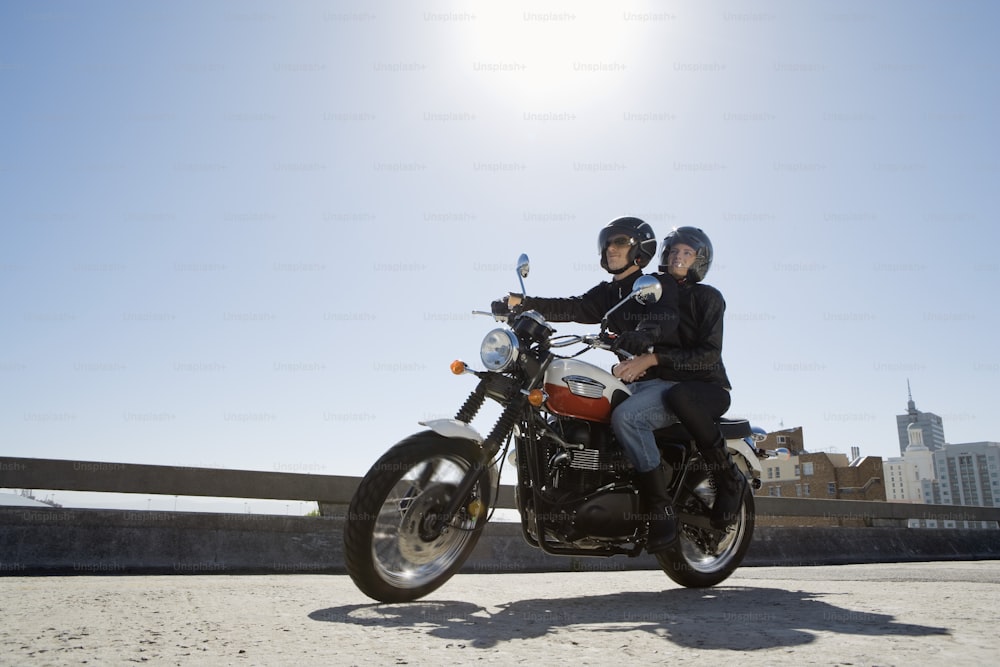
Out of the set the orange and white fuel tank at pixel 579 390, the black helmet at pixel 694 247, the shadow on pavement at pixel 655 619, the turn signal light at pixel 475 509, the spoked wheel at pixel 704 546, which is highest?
the black helmet at pixel 694 247

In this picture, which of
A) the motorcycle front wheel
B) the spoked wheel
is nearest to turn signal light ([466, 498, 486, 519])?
the motorcycle front wheel

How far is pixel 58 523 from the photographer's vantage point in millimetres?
5152

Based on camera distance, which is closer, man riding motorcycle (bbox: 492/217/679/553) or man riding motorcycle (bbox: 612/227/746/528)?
man riding motorcycle (bbox: 492/217/679/553)

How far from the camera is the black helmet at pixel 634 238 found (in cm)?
498

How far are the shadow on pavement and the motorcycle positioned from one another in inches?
10.4

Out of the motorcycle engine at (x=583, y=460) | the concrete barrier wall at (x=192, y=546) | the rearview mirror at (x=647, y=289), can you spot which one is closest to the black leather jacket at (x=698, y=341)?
the motorcycle engine at (x=583, y=460)

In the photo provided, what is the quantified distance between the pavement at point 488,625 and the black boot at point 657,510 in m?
0.30

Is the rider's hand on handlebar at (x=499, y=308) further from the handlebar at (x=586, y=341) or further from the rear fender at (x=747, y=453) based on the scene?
the rear fender at (x=747, y=453)

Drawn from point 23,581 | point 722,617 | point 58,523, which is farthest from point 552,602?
point 58,523

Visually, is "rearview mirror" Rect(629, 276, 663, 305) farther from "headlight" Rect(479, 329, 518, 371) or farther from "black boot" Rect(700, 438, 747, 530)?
"black boot" Rect(700, 438, 747, 530)

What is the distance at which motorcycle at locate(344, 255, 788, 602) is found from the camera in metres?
3.65

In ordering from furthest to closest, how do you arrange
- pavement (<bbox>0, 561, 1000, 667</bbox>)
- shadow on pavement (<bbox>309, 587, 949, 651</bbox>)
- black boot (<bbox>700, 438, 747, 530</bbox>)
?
black boot (<bbox>700, 438, 747, 530</bbox>) → shadow on pavement (<bbox>309, 587, 949, 651</bbox>) → pavement (<bbox>0, 561, 1000, 667</bbox>)

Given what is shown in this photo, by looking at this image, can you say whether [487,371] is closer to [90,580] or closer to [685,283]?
[685,283]

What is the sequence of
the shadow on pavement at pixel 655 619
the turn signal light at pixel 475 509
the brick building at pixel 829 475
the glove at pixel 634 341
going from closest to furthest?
the shadow on pavement at pixel 655 619, the turn signal light at pixel 475 509, the glove at pixel 634 341, the brick building at pixel 829 475
